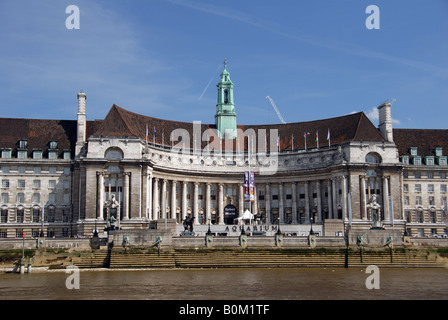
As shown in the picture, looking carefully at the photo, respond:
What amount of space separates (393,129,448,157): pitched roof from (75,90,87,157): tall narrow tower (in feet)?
174

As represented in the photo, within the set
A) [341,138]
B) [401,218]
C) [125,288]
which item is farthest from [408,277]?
[341,138]

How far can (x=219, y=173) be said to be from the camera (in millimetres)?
104000

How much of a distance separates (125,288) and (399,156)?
67.1 m

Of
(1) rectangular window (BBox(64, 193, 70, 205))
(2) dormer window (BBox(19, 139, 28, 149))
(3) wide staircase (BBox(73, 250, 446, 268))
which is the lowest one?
(3) wide staircase (BBox(73, 250, 446, 268))

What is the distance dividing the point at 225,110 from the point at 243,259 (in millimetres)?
50105

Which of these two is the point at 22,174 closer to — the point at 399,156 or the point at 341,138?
the point at 341,138

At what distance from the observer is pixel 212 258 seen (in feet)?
214

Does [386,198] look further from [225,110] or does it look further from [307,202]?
[225,110]

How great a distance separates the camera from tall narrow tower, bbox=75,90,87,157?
90.5 metres

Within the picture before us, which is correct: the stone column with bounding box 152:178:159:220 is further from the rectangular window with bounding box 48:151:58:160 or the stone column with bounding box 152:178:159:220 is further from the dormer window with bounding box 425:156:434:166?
the dormer window with bounding box 425:156:434:166

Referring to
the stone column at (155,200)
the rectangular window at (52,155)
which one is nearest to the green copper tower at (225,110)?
the stone column at (155,200)

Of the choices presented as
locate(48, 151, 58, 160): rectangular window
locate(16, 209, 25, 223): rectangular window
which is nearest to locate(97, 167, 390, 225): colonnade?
locate(48, 151, 58, 160): rectangular window

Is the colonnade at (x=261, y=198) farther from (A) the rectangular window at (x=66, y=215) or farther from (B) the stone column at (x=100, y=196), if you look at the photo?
(A) the rectangular window at (x=66, y=215)

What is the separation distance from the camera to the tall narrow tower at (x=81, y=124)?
90500 mm
